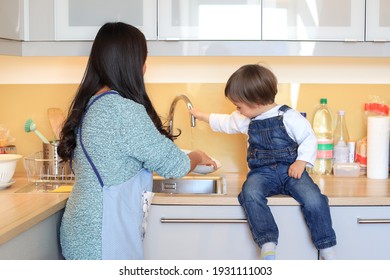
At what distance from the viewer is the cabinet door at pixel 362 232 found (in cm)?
200

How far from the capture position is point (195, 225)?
2029mm

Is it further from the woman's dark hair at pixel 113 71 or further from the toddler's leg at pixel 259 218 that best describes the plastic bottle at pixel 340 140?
the woman's dark hair at pixel 113 71

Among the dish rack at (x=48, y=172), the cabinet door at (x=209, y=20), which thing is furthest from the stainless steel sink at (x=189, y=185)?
the cabinet door at (x=209, y=20)

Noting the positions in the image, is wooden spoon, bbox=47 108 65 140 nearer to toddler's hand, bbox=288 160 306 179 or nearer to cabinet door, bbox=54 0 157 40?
cabinet door, bbox=54 0 157 40

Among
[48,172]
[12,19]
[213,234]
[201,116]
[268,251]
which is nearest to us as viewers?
[268,251]

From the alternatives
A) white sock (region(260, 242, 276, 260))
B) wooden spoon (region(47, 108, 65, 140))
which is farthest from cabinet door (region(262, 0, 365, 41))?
wooden spoon (region(47, 108, 65, 140))

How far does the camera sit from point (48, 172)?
2.29 meters

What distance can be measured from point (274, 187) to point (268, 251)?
25 centimetres

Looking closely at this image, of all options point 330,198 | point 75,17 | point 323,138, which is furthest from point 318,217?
point 75,17

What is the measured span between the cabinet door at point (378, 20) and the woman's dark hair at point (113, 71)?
89 cm

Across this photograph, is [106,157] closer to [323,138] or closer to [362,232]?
[362,232]
